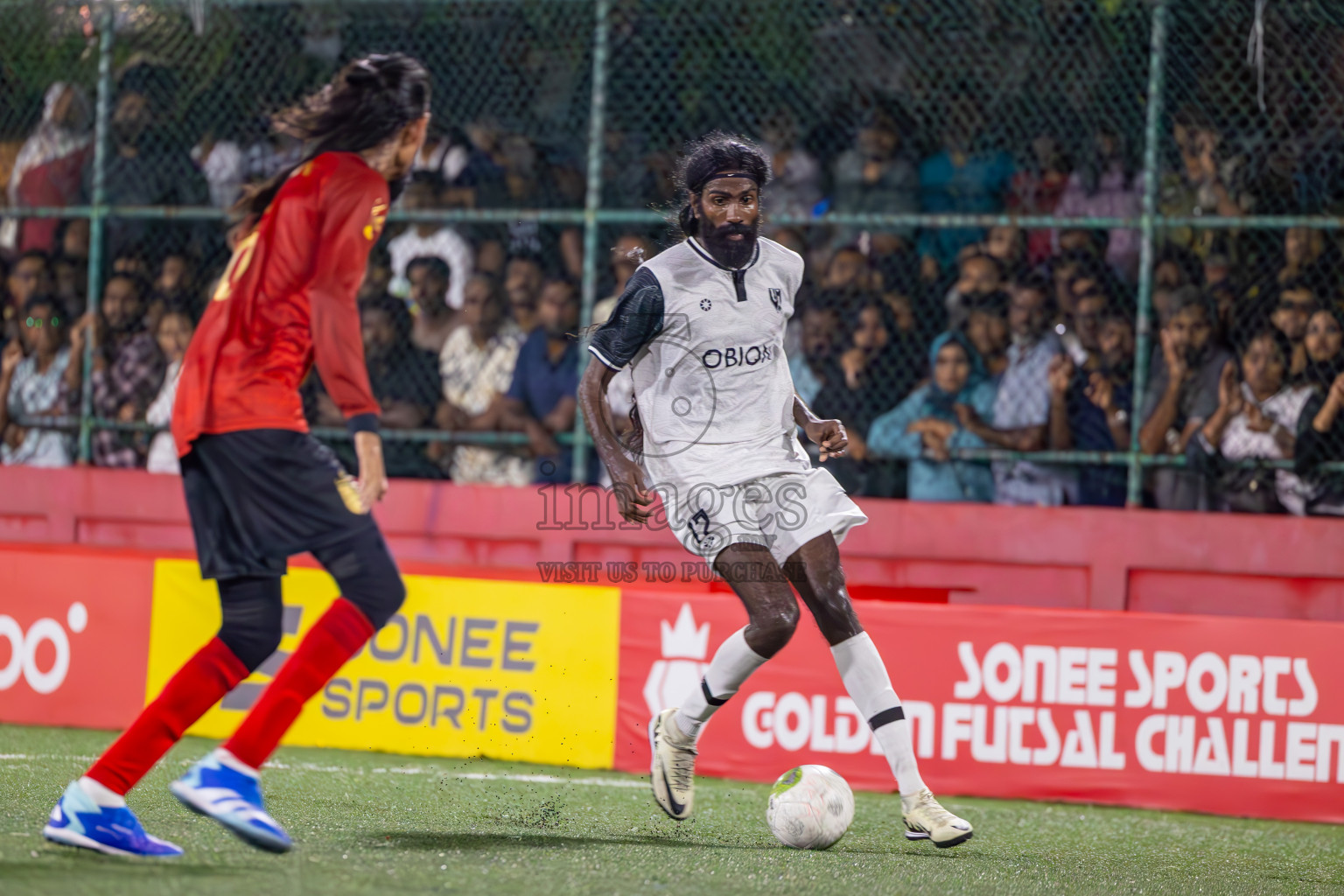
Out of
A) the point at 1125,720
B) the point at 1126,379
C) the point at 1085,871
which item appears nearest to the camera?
the point at 1085,871

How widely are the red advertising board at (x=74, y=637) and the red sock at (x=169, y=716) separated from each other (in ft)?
12.3

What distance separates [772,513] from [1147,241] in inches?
→ 139

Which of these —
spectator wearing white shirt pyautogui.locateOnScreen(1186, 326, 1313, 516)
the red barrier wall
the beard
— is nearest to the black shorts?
the beard

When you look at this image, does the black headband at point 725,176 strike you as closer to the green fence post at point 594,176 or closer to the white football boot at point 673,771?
the white football boot at point 673,771

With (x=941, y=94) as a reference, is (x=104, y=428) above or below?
→ below

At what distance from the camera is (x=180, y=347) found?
913 cm

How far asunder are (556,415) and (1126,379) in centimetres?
295

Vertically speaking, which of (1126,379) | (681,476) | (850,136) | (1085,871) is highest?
(850,136)

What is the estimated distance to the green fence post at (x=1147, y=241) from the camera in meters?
7.58

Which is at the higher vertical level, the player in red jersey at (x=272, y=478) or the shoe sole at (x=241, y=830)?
the player in red jersey at (x=272, y=478)

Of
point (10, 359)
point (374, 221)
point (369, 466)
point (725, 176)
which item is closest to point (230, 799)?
point (369, 466)

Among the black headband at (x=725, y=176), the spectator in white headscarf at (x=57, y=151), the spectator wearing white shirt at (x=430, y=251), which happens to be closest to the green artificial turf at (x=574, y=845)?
the black headband at (x=725, y=176)

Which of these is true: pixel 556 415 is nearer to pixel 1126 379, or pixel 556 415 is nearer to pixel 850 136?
pixel 850 136

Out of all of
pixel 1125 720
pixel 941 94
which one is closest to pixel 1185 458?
pixel 1125 720
